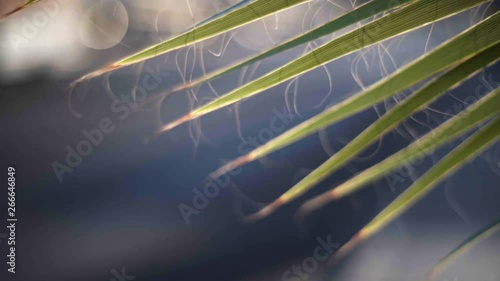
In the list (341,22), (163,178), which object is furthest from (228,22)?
(163,178)

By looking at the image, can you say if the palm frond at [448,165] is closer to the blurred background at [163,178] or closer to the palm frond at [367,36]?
A: the palm frond at [367,36]

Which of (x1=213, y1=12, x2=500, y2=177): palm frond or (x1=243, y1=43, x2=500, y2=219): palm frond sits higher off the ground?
(x1=213, y1=12, x2=500, y2=177): palm frond

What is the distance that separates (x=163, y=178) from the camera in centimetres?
212

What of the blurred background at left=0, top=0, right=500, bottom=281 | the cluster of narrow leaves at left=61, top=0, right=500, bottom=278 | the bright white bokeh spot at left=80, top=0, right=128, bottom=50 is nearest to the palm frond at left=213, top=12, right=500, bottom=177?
the cluster of narrow leaves at left=61, top=0, right=500, bottom=278

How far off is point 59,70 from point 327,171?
182 cm

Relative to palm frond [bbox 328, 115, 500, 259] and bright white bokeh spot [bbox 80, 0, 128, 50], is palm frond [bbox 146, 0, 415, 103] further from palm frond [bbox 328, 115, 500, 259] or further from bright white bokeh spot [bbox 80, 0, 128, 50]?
bright white bokeh spot [bbox 80, 0, 128, 50]

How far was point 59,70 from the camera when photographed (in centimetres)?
202

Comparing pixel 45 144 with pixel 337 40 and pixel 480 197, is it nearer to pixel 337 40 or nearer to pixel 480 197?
pixel 480 197

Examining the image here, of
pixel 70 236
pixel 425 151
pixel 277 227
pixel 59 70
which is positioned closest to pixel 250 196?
pixel 277 227

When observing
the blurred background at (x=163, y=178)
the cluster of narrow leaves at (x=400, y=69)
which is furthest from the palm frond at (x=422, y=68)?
the blurred background at (x=163, y=178)

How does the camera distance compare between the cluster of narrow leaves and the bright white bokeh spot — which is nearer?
the cluster of narrow leaves

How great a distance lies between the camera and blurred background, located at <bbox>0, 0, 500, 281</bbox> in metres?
2.01

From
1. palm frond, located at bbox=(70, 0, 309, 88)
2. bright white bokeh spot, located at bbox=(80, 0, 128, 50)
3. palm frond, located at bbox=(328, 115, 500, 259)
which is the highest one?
bright white bokeh spot, located at bbox=(80, 0, 128, 50)

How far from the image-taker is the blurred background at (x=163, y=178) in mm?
2010
